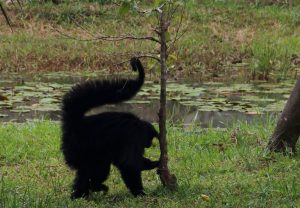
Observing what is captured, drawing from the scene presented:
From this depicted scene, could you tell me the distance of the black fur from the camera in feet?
17.0

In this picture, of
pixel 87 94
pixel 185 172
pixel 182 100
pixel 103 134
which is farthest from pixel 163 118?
pixel 182 100

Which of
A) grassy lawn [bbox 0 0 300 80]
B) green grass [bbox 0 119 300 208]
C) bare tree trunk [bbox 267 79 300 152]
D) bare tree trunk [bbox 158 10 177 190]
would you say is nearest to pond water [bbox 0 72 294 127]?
grassy lawn [bbox 0 0 300 80]

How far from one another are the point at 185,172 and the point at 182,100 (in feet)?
15.9

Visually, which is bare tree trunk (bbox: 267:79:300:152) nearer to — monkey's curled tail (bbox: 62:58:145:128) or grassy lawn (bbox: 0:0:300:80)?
monkey's curled tail (bbox: 62:58:145:128)

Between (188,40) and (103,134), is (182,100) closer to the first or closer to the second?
(188,40)

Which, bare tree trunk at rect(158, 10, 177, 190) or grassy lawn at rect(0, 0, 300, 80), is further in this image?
grassy lawn at rect(0, 0, 300, 80)

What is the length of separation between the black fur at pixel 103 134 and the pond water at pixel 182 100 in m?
3.44

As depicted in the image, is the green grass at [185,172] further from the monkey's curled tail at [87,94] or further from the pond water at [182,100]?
the pond water at [182,100]

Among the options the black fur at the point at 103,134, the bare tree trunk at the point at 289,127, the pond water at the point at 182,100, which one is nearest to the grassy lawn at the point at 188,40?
the pond water at the point at 182,100

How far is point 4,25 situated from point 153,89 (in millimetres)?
6808

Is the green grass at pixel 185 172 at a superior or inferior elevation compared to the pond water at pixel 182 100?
superior

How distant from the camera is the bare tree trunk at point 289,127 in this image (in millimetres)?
6646

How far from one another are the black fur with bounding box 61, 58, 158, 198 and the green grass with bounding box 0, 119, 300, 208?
0.24 metres

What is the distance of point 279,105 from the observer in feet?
34.2
